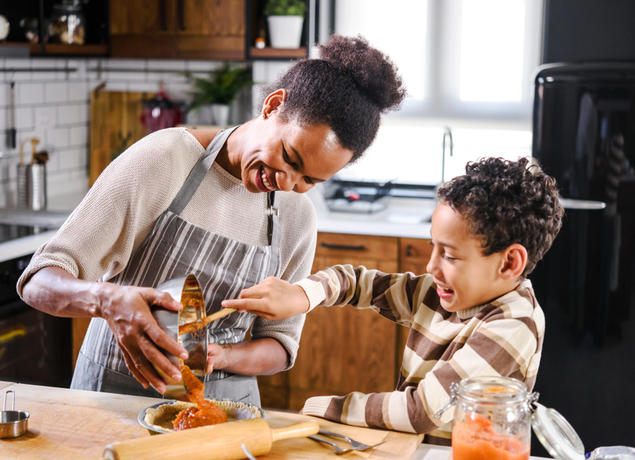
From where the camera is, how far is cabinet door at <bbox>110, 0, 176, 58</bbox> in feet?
13.5

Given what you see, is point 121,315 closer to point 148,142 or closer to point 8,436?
point 8,436

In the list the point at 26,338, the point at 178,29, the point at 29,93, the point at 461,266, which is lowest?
the point at 26,338

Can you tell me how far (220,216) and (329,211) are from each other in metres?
2.18

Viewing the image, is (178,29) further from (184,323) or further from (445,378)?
(445,378)

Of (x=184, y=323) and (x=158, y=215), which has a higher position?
(x=158, y=215)

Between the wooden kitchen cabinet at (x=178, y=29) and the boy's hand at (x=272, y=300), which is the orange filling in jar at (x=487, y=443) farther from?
the wooden kitchen cabinet at (x=178, y=29)

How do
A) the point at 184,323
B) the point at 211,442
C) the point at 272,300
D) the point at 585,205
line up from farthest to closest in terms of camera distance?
the point at 585,205 < the point at 272,300 < the point at 184,323 < the point at 211,442

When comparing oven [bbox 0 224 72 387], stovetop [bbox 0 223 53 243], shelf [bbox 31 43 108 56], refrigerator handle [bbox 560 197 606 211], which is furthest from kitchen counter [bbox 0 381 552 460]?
shelf [bbox 31 43 108 56]

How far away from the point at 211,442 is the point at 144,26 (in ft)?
10.7

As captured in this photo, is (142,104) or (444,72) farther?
(142,104)

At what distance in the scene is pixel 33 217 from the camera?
3.61m

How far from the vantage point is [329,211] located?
154 inches

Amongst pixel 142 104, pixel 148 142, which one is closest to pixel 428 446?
pixel 148 142

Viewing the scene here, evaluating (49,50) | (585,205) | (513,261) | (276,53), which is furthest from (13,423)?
(276,53)
